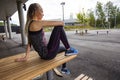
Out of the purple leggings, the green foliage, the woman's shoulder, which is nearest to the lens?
the woman's shoulder

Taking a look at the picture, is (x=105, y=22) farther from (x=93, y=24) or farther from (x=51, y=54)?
(x=51, y=54)

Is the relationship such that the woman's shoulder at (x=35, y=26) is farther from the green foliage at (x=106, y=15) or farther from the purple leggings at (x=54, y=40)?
the green foliage at (x=106, y=15)

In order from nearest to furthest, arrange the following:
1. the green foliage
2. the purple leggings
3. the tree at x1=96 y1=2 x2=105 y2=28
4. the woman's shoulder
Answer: the woman's shoulder < the purple leggings < the green foliage < the tree at x1=96 y1=2 x2=105 y2=28

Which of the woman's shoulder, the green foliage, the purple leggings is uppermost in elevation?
the green foliage

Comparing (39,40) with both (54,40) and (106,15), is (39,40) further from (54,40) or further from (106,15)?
(106,15)

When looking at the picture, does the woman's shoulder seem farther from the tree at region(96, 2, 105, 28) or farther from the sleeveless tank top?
the tree at region(96, 2, 105, 28)

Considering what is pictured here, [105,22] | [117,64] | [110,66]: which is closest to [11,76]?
[110,66]

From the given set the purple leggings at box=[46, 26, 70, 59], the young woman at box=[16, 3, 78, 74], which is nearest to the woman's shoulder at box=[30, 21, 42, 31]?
the young woman at box=[16, 3, 78, 74]

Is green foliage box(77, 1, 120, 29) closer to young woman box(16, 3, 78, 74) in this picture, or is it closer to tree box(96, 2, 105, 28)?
tree box(96, 2, 105, 28)

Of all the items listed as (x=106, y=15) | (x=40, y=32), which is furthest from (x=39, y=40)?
(x=106, y=15)

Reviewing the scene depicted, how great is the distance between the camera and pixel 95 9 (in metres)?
53.9

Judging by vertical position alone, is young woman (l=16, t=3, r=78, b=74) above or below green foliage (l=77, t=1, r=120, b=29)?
below

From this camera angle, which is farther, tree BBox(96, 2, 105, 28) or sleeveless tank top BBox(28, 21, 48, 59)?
tree BBox(96, 2, 105, 28)

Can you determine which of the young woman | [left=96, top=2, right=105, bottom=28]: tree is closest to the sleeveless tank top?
the young woman
